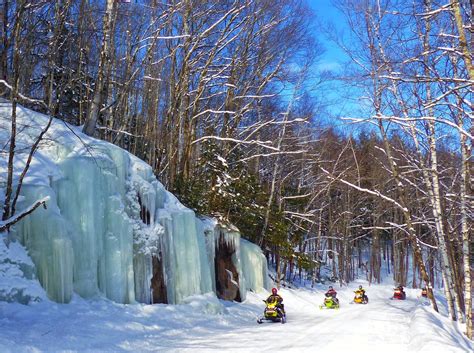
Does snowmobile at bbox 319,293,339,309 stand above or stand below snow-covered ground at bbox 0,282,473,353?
below

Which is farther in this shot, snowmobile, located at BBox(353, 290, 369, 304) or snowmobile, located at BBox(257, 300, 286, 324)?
snowmobile, located at BBox(353, 290, 369, 304)

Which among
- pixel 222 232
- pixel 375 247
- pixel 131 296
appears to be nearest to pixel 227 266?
pixel 222 232

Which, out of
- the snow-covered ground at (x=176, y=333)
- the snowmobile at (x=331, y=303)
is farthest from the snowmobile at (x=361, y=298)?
the snow-covered ground at (x=176, y=333)

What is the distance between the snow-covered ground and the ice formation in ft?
1.90

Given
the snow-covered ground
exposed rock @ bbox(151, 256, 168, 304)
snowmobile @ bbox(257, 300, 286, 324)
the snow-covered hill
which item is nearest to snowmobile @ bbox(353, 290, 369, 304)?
the snow-covered hill

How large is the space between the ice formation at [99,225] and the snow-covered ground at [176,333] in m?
0.58

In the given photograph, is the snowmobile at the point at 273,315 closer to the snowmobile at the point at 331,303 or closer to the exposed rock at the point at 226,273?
the exposed rock at the point at 226,273

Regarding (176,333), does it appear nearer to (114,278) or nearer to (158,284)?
(114,278)

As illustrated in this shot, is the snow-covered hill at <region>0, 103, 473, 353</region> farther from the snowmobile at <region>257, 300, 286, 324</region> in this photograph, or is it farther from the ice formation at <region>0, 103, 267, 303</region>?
the snowmobile at <region>257, 300, 286, 324</region>

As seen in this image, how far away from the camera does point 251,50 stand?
68.1 ft

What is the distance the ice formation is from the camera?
8.54m

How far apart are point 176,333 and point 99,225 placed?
2.86 m

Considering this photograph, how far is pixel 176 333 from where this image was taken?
9.19 metres

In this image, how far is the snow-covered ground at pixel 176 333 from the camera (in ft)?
22.4
